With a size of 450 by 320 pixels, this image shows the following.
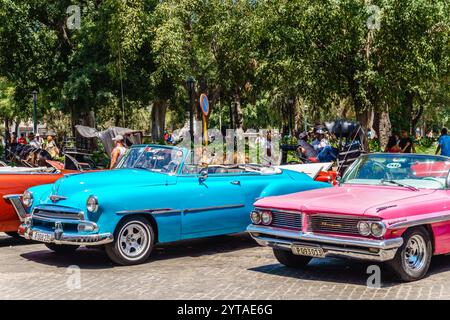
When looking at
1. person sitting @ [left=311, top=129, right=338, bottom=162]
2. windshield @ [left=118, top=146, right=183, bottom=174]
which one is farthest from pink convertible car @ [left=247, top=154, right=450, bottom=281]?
person sitting @ [left=311, top=129, right=338, bottom=162]

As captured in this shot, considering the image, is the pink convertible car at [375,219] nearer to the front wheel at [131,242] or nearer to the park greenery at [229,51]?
the front wheel at [131,242]

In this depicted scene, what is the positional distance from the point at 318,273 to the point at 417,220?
152cm

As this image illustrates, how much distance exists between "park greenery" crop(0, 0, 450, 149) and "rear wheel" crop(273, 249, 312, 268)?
13.1 m

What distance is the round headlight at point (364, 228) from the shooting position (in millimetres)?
7461

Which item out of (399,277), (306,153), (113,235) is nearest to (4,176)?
(113,235)

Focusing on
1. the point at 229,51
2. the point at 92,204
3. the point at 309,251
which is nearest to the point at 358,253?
the point at 309,251

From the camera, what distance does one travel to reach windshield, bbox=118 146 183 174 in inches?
392

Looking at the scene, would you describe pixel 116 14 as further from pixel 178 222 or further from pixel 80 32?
pixel 178 222

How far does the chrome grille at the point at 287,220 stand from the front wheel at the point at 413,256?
45.4 inches

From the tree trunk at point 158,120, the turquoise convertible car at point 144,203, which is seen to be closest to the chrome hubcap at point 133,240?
the turquoise convertible car at point 144,203

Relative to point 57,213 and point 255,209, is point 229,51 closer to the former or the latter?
point 57,213

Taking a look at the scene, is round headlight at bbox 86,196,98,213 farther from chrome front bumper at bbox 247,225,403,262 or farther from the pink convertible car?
chrome front bumper at bbox 247,225,403,262

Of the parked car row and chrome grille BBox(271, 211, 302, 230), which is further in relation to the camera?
chrome grille BBox(271, 211, 302, 230)

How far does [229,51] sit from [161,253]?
22849 mm
